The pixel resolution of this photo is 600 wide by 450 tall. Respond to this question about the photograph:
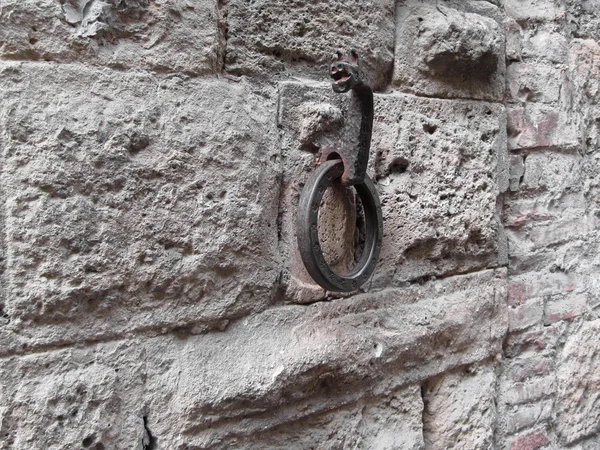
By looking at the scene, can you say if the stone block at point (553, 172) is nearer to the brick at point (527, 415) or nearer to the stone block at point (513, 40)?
the stone block at point (513, 40)

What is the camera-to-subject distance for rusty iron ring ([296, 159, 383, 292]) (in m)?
0.84

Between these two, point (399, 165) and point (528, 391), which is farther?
point (528, 391)

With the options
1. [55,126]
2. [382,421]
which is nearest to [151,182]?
[55,126]

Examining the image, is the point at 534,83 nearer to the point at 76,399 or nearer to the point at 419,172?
the point at 419,172

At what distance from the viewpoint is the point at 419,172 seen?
1.04m

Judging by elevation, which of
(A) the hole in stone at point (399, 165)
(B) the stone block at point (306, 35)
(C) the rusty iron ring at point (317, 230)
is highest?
(B) the stone block at point (306, 35)

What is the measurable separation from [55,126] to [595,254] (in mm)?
1354

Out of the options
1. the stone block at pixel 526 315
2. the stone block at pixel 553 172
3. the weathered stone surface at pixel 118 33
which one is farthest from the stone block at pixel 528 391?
the weathered stone surface at pixel 118 33

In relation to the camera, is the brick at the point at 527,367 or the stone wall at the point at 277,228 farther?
the brick at the point at 527,367

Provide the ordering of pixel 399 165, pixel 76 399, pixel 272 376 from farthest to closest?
pixel 399 165 → pixel 272 376 → pixel 76 399

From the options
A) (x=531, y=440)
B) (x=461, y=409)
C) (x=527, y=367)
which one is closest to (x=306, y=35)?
(x=461, y=409)

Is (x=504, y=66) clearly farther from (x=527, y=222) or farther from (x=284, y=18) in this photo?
(x=284, y=18)

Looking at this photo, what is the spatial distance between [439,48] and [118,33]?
0.62 meters

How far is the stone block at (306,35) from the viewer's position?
85 centimetres
